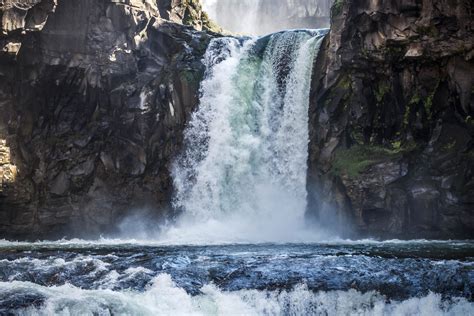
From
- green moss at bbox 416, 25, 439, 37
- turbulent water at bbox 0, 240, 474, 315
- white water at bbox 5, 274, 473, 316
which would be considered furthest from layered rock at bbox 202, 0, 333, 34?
white water at bbox 5, 274, 473, 316

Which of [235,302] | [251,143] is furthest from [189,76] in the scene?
[235,302]

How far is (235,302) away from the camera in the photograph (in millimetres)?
14562

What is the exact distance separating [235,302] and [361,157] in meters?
16.5

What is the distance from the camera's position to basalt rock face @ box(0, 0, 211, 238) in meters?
33.5

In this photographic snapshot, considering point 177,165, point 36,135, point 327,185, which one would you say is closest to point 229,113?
point 177,165

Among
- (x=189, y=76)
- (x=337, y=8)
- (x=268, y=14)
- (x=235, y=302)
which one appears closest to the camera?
(x=235, y=302)

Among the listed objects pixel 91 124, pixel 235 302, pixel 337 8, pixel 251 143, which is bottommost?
pixel 235 302

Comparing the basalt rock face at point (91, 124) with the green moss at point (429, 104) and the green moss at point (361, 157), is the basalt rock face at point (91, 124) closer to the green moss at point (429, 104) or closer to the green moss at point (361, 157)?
the green moss at point (361, 157)

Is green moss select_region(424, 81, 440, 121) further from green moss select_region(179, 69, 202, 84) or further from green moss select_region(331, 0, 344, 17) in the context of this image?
green moss select_region(179, 69, 202, 84)

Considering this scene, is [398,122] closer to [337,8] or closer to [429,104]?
[429,104]

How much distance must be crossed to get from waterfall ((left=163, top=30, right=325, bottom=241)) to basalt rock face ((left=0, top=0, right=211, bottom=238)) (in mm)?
1373

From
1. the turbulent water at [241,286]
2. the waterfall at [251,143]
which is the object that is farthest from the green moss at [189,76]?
the turbulent water at [241,286]

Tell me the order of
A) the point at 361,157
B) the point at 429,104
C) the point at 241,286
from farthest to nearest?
the point at 361,157 → the point at 429,104 → the point at 241,286

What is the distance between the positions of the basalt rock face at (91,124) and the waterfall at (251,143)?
4.51ft
